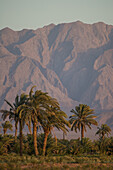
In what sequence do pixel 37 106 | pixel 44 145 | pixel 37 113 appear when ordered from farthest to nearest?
pixel 44 145 → pixel 37 113 → pixel 37 106

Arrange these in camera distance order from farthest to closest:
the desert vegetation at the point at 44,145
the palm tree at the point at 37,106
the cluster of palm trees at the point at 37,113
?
1. the palm tree at the point at 37,106
2. the cluster of palm trees at the point at 37,113
3. the desert vegetation at the point at 44,145

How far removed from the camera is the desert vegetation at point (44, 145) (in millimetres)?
32400

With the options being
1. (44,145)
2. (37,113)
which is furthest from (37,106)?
(44,145)

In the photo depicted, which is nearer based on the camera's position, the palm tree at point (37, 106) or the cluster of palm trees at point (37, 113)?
the cluster of palm trees at point (37, 113)

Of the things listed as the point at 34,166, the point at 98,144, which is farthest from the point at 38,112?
the point at 98,144

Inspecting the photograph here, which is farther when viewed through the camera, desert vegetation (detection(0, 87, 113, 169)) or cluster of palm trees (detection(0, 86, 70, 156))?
cluster of palm trees (detection(0, 86, 70, 156))

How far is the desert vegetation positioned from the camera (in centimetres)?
3240

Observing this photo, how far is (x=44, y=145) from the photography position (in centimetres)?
4112

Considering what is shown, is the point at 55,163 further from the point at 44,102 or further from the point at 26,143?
the point at 26,143

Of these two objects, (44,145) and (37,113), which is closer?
(37,113)

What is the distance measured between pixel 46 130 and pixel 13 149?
265 inches

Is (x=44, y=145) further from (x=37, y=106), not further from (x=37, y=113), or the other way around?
(x=37, y=106)

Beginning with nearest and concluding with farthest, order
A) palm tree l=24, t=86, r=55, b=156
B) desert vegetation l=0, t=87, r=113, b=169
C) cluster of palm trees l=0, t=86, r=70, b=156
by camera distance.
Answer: desert vegetation l=0, t=87, r=113, b=169 < cluster of palm trees l=0, t=86, r=70, b=156 < palm tree l=24, t=86, r=55, b=156

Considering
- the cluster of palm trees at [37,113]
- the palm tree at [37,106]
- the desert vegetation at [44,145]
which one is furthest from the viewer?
the palm tree at [37,106]
